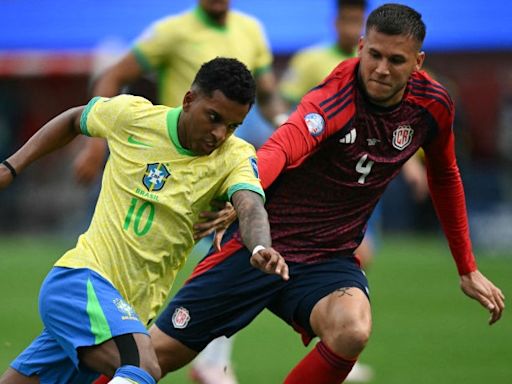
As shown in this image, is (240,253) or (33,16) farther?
(33,16)

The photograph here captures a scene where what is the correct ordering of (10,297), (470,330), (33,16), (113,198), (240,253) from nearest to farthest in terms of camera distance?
(113,198) → (240,253) → (470,330) → (10,297) → (33,16)

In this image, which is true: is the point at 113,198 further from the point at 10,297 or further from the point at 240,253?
the point at 10,297

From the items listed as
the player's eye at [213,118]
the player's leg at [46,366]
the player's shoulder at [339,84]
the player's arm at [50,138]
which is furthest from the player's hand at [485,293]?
the player's arm at [50,138]

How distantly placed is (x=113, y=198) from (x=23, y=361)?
0.87 metres

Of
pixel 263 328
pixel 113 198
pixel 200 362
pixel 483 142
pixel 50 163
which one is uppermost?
pixel 113 198

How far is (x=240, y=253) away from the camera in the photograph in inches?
251

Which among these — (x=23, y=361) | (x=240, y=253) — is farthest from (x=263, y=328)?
(x=23, y=361)

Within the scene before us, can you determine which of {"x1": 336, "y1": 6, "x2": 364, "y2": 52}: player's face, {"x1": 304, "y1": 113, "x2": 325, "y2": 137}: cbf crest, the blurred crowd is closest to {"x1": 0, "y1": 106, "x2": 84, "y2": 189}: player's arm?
{"x1": 304, "y1": 113, "x2": 325, "y2": 137}: cbf crest

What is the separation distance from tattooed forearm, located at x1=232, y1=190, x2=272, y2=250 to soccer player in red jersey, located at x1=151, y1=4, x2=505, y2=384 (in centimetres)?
47

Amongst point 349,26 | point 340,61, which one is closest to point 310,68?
point 340,61

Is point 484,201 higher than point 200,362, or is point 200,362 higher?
point 200,362

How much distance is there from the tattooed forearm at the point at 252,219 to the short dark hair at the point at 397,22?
4.00ft

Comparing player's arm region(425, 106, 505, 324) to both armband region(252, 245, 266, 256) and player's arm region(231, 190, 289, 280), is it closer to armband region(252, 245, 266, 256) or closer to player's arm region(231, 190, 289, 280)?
player's arm region(231, 190, 289, 280)

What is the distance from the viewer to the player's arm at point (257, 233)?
4.92 m
